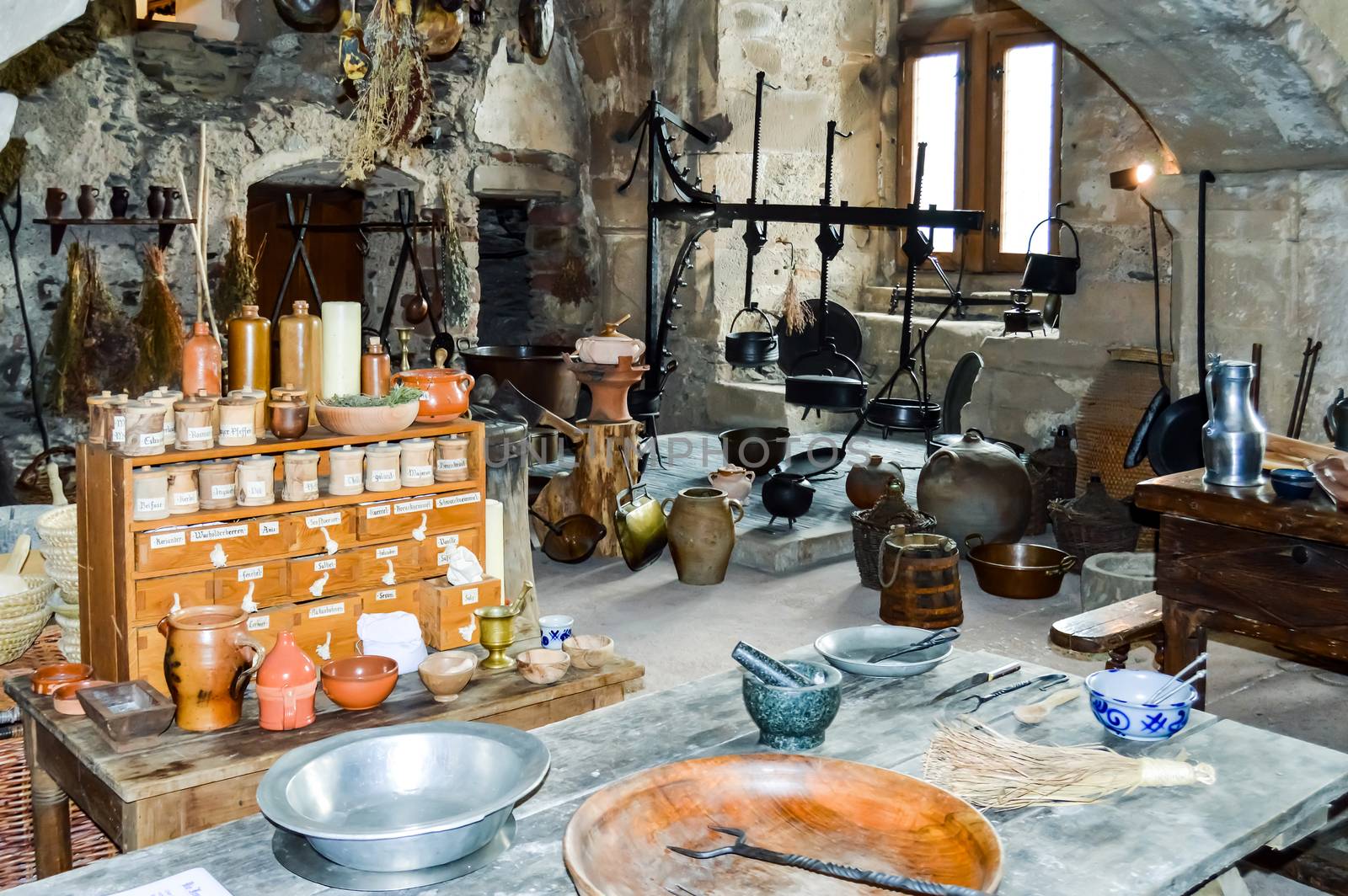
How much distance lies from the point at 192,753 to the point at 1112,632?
89.4 inches

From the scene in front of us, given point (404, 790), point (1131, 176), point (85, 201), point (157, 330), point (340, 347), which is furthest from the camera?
point (157, 330)

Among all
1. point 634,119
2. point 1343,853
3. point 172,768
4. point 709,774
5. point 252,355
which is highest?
point 634,119

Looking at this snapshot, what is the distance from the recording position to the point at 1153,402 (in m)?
4.84

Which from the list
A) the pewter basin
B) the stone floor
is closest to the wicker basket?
the stone floor

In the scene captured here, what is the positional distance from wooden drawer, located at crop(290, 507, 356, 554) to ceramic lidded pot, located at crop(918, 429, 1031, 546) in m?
3.22

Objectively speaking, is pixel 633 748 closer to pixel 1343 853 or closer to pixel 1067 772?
pixel 1067 772

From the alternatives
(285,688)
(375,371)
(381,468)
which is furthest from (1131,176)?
(285,688)

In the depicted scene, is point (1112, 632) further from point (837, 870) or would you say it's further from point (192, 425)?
point (192, 425)

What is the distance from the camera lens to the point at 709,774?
188 centimetres

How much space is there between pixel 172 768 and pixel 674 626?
9.03 ft

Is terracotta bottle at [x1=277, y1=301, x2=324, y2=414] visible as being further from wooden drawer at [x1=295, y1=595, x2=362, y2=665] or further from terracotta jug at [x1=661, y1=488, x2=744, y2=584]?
terracotta jug at [x1=661, y1=488, x2=744, y2=584]

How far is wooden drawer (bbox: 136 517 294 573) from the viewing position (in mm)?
2805

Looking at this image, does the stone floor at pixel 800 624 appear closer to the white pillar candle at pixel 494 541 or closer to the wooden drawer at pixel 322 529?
the white pillar candle at pixel 494 541

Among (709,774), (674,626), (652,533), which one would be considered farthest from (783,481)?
(709,774)
